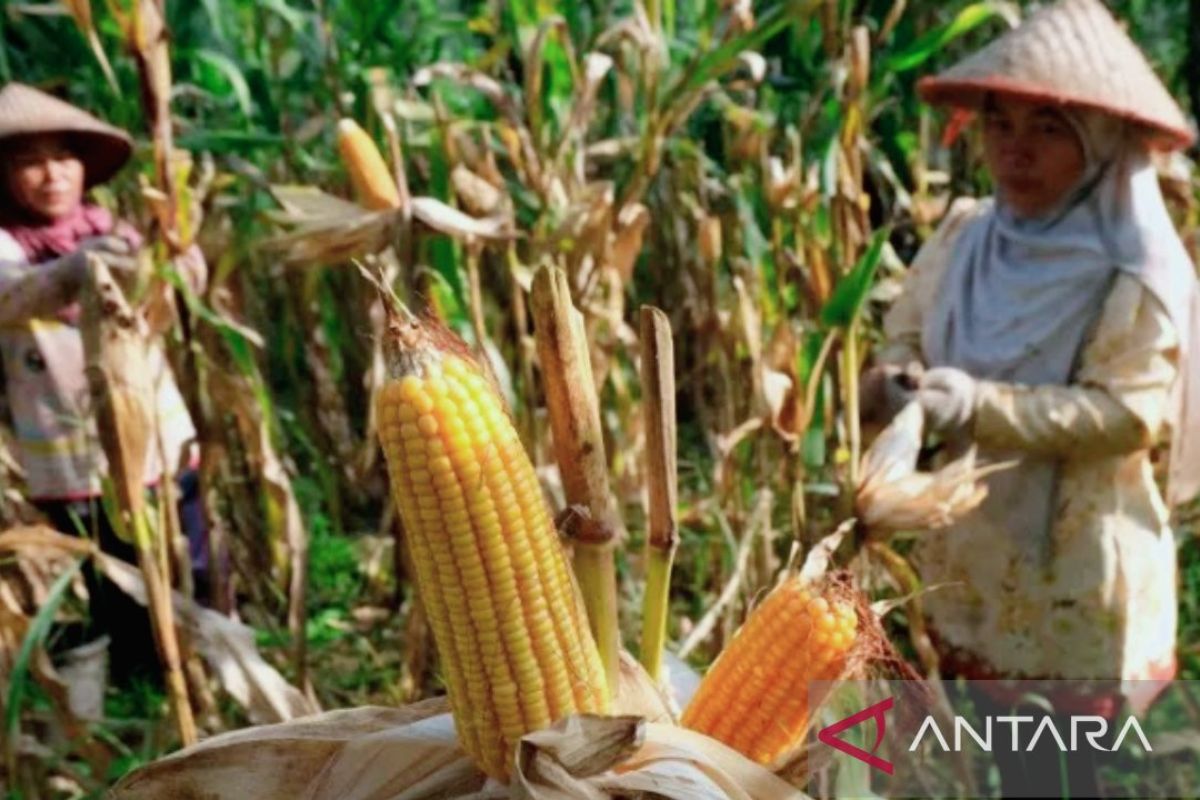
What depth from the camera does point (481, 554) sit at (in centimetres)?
73

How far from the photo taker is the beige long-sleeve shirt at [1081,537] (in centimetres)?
157

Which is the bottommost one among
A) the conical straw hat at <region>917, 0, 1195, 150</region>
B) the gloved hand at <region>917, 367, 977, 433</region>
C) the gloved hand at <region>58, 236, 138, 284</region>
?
the gloved hand at <region>917, 367, 977, 433</region>

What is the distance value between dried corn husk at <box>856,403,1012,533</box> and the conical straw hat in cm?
51

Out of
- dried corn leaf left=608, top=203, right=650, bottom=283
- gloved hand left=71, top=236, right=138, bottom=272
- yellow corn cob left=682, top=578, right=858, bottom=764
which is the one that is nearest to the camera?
yellow corn cob left=682, top=578, right=858, bottom=764

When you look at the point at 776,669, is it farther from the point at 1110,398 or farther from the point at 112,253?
the point at 112,253

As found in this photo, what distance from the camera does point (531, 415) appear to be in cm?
235

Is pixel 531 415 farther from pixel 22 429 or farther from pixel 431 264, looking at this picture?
pixel 22 429

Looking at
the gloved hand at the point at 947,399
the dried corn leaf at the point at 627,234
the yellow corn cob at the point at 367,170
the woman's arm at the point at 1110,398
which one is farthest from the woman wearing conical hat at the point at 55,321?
the woman's arm at the point at 1110,398

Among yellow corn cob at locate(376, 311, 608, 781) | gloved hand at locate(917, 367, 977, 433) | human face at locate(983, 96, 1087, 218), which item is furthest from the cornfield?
human face at locate(983, 96, 1087, 218)

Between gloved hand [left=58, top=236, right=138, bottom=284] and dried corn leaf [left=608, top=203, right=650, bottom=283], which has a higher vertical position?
gloved hand [left=58, top=236, right=138, bottom=284]

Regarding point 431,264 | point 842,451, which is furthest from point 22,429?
point 842,451

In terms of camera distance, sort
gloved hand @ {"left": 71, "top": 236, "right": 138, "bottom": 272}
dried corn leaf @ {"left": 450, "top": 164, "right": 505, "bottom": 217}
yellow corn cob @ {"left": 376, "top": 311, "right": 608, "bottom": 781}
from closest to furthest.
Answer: yellow corn cob @ {"left": 376, "top": 311, "right": 608, "bottom": 781}, gloved hand @ {"left": 71, "top": 236, "right": 138, "bottom": 272}, dried corn leaf @ {"left": 450, "top": 164, "right": 505, "bottom": 217}

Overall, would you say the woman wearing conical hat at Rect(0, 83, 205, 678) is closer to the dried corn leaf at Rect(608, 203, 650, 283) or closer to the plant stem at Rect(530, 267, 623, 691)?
the dried corn leaf at Rect(608, 203, 650, 283)

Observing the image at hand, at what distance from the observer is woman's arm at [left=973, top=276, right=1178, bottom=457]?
1.56 m
